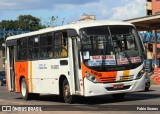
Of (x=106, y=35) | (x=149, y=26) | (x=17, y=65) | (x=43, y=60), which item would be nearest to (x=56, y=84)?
(x=43, y=60)

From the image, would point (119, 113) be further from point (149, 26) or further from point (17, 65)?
point (149, 26)

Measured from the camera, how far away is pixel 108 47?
1706cm

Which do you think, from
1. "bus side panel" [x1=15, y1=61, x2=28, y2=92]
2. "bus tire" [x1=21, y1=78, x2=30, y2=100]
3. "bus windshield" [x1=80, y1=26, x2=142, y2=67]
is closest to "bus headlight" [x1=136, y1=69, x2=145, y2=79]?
"bus windshield" [x1=80, y1=26, x2=142, y2=67]

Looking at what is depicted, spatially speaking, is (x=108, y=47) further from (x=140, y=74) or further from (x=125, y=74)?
(x=140, y=74)

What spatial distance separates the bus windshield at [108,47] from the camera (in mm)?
16844

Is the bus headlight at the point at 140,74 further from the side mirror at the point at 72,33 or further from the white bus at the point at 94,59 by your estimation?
the side mirror at the point at 72,33

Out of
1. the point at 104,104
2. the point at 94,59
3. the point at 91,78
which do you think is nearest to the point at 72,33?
the point at 94,59

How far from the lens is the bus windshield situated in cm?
1684

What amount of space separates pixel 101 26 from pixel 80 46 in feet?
3.86

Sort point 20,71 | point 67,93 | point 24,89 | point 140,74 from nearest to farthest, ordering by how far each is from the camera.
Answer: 1. point 140,74
2. point 67,93
3. point 24,89
4. point 20,71

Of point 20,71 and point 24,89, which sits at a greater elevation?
point 20,71

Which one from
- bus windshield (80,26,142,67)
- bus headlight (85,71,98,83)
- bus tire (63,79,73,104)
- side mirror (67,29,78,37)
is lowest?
bus tire (63,79,73,104)

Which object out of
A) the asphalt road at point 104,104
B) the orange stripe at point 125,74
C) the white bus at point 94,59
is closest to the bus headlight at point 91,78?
the white bus at point 94,59

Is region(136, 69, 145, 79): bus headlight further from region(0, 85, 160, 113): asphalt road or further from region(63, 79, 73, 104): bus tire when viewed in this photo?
region(63, 79, 73, 104): bus tire
